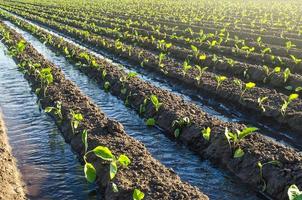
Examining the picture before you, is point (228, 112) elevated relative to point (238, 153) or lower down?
lower down

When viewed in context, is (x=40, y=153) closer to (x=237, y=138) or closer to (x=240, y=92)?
(x=237, y=138)

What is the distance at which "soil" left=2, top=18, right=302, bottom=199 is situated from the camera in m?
6.78

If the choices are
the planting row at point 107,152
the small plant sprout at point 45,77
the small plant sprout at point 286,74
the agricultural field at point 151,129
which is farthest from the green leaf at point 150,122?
the small plant sprout at point 286,74

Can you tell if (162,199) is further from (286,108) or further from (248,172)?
(286,108)

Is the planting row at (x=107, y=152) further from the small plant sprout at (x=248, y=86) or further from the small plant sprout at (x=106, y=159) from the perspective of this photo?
the small plant sprout at (x=248, y=86)

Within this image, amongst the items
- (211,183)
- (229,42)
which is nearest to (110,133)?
(211,183)

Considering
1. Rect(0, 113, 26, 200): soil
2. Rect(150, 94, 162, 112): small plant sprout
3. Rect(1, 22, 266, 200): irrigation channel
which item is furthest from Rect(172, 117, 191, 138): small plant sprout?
Rect(0, 113, 26, 200): soil

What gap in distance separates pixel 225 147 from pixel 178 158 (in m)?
0.94

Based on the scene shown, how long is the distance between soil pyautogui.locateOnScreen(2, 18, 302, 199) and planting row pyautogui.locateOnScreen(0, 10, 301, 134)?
1.56 meters

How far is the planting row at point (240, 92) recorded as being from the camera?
9875 millimetres

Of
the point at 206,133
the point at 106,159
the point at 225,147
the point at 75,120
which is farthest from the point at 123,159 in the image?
the point at 75,120

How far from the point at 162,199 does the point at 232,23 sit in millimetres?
22762

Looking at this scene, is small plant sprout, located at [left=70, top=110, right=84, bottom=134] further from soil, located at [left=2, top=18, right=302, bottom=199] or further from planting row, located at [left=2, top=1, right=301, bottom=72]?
planting row, located at [left=2, top=1, right=301, bottom=72]

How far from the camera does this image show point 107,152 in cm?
612
